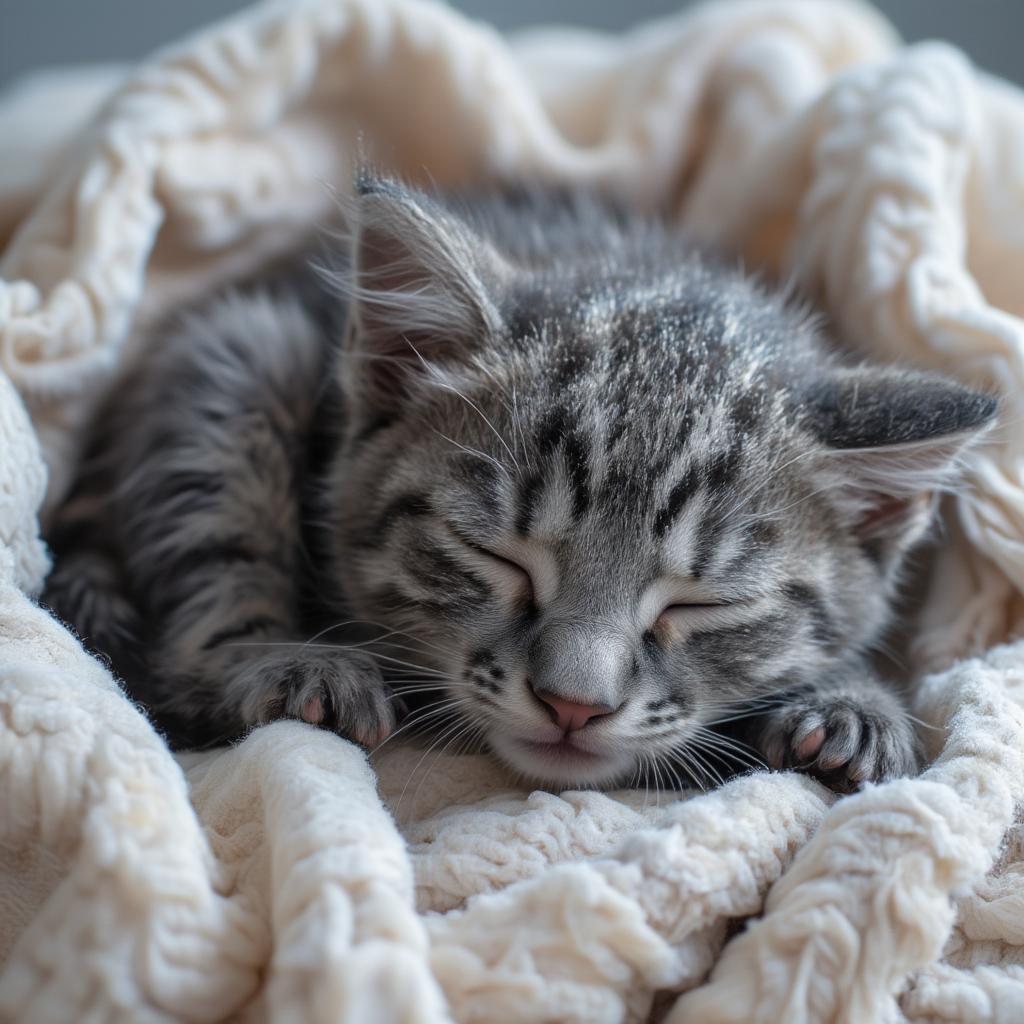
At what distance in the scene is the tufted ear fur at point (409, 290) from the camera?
4.05 ft

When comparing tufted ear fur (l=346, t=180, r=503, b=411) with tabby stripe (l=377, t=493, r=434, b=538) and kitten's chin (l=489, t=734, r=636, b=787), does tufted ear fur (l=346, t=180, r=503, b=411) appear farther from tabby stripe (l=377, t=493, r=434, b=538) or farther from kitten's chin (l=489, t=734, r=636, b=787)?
kitten's chin (l=489, t=734, r=636, b=787)

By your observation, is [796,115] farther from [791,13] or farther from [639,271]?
[639,271]

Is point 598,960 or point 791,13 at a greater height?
point 791,13

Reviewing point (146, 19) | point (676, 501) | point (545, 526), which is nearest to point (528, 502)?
point (545, 526)

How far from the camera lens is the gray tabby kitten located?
3.74ft

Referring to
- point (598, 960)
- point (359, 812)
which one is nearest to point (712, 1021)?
point (598, 960)

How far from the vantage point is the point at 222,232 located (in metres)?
1.65

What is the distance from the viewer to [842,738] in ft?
3.74

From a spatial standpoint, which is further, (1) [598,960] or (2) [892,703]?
(2) [892,703]

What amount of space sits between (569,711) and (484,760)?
0.19 meters

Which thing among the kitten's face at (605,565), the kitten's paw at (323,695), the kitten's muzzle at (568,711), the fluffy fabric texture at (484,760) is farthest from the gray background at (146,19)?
the kitten's muzzle at (568,711)

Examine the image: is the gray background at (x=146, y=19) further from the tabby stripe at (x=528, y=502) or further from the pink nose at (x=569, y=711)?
→ the pink nose at (x=569, y=711)

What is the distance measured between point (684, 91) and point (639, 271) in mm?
566

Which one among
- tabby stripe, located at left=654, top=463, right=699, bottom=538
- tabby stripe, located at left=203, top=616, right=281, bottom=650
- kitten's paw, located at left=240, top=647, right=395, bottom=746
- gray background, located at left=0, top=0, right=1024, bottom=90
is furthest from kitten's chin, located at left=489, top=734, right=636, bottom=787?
gray background, located at left=0, top=0, right=1024, bottom=90
